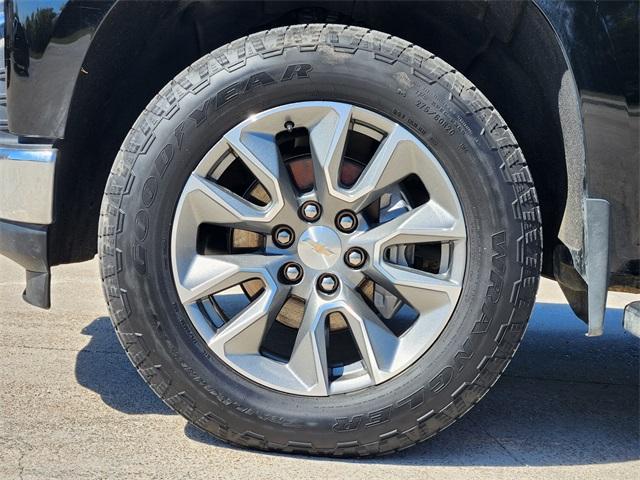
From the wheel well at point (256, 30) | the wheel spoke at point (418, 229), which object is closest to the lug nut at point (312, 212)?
the wheel spoke at point (418, 229)

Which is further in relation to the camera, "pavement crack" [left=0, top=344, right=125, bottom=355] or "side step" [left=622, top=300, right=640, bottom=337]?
"pavement crack" [left=0, top=344, right=125, bottom=355]

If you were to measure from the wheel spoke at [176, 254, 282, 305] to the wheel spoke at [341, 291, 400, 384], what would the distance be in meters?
0.25

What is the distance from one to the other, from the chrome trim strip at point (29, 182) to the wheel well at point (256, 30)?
0.22ft

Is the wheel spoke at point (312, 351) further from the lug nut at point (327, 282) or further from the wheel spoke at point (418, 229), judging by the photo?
the wheel spoke at point (418, 229)

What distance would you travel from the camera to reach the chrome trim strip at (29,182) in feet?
8.19

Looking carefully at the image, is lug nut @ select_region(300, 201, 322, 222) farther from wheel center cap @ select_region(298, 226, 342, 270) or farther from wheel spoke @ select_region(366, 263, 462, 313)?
wheel spoke @ select_region(366, 263, 462, 313)

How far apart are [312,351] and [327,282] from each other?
0.68 feet

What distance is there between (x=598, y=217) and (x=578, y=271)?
0.17 metres

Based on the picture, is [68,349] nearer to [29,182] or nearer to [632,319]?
[29,182]

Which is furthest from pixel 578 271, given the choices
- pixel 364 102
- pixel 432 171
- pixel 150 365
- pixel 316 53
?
pixel 150 365

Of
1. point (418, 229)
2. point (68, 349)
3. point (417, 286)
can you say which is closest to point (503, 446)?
point (417, 286)

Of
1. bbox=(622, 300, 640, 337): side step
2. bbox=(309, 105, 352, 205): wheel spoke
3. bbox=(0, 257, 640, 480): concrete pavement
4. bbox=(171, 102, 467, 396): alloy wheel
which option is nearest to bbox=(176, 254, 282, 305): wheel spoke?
bbox=(171, 102, 467, 396): alloy wheel

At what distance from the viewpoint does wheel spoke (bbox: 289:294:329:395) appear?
240cm

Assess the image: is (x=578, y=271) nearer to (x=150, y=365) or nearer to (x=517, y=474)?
(x=517, y=474)
